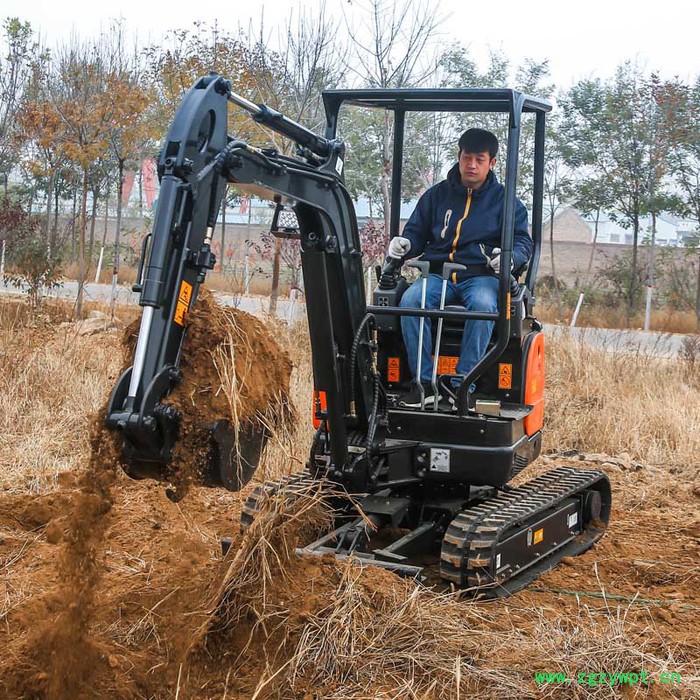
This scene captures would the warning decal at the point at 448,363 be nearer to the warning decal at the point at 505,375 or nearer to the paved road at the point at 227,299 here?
the warning decal at the point at 505,375

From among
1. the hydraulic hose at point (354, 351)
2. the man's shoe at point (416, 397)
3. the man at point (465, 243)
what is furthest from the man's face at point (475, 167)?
the man's shoe at point (416, 397)

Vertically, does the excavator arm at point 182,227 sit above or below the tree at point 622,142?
below

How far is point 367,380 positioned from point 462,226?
3.77ft

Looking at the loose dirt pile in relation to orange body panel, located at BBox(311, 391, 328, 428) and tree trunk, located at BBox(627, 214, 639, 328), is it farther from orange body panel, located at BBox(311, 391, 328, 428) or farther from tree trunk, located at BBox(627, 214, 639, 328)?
tree trunk, located at BBox(627, 214, 639, 328)

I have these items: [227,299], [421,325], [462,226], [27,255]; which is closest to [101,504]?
[421,325]

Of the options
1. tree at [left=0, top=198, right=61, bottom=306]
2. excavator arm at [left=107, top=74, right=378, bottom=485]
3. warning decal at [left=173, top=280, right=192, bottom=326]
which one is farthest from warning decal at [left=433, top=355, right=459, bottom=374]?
tree at [left=0, top=198, right=61, bottom=306]

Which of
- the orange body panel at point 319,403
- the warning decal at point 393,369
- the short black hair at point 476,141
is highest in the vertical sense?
the short black hair at point 476,141

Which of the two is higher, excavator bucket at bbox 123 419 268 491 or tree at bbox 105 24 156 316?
tree at bbox 105 24 156 316

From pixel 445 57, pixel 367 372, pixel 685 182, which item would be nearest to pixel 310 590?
pixel 367 372

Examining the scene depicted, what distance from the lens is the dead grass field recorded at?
410 cm

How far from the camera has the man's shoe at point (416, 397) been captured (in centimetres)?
584

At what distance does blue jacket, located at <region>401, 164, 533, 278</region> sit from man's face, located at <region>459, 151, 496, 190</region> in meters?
0.04

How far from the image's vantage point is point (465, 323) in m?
5.71

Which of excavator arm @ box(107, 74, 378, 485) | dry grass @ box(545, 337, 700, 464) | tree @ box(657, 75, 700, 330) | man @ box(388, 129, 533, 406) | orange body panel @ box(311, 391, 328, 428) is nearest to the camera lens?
excavator arm @ box(107, 74, 378, 485)
